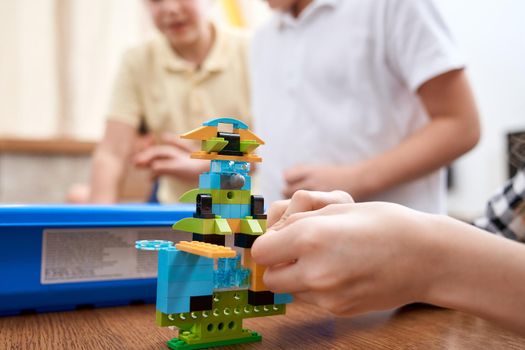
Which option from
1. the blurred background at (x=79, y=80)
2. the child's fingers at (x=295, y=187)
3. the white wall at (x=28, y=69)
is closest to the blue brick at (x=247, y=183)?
the child's fingers at (x=295, y=187)

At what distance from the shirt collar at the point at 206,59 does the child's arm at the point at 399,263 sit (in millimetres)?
1013

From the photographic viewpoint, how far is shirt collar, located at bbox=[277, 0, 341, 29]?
0.95 m

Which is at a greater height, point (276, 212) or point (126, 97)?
point (126, 97)

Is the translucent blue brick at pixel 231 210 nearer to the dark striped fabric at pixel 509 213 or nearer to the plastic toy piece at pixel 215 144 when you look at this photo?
the plastic toy piece at pixel 215 144

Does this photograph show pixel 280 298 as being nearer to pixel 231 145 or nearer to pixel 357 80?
pixel 231 145

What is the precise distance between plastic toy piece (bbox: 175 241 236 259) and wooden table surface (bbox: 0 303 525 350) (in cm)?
10

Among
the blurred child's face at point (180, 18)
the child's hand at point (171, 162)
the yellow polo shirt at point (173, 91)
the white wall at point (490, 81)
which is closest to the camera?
the child's hand at point (171, 162)

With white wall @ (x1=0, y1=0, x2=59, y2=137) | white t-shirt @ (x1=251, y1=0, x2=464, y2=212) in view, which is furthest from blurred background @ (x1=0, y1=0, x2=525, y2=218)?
white t-shirt @ (x1=251, y1=0, x2=464, y2=212)

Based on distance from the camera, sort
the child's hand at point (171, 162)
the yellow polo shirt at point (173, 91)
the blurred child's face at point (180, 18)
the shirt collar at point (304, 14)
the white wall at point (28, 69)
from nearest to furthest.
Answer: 1. the shirt collar at point (304, 14)
2. the child's hand at point (171, 162)
3. the blurred child's face at point (180, 18)
4. the yellow polo shirt at point (173, 91)
5. the white wall at point (28, 69)

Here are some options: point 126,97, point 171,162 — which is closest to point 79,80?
point 126,97

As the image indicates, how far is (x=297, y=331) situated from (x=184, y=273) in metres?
0.15

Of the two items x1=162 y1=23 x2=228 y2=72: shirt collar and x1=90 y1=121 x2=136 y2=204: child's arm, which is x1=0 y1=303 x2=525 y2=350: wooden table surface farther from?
x1=162 y1=23 x2=228 y2=72: shirt collar

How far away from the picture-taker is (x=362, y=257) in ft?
1.06

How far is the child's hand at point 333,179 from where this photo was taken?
2.56ft
